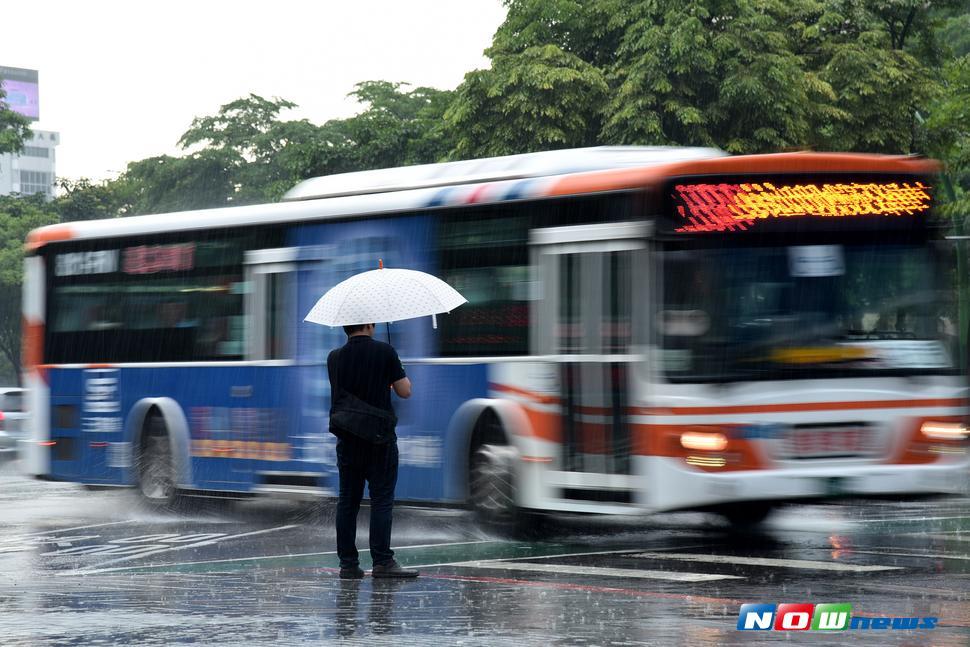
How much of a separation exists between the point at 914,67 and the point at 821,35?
8.13 ft

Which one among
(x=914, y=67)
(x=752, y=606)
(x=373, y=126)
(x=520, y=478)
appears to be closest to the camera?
(x=752, y=606)

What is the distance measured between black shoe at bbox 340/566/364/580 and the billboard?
16956 cm

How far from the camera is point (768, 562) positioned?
1136 centimetres

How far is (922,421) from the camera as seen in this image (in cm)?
1255

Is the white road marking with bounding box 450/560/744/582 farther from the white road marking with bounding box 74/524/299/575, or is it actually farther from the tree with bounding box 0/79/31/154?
the tree with bounding box 0/79/31/154

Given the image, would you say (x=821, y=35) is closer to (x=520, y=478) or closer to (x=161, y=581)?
(x=520, y=478)

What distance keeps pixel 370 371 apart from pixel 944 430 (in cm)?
452

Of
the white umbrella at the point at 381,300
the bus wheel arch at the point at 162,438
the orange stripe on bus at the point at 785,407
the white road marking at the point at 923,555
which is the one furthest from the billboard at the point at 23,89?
the white road marking at the point at 923,555

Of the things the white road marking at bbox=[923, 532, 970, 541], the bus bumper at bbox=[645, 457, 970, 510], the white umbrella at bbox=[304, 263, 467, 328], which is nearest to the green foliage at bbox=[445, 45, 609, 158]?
the white road marking at bbox=[923, 532, 970, 541]

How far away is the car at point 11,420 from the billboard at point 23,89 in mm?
149212

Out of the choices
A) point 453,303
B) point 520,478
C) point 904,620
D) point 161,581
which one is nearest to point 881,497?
point 520,478

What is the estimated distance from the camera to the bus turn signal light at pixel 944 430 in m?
12.6

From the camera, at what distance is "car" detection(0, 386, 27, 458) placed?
93.9ft

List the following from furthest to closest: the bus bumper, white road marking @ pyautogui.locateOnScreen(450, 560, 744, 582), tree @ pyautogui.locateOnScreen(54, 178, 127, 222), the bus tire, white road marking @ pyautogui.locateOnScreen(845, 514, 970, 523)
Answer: tree @ pyautogui.locateOnScreen(54, 178, 127, 222), the bus tire, white road marking @ pyautogui.locateOnScreen(845, 514, 970, 523), the bus bumper, white road marking @ pyautogui.locateOnScreen(450, 560, 744, 582)
